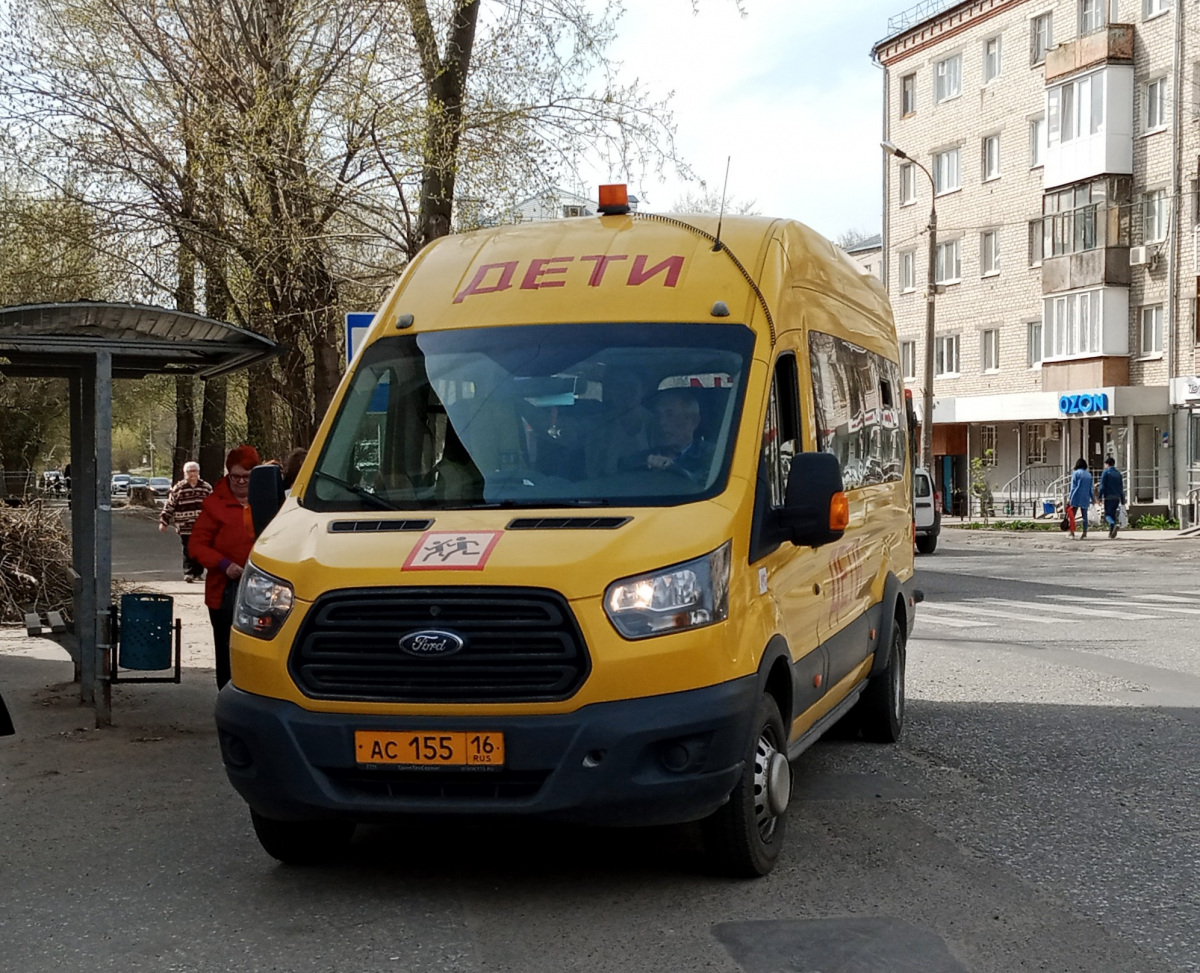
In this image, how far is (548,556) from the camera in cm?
535

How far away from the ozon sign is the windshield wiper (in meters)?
38.2

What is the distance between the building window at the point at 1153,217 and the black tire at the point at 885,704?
35484 mm

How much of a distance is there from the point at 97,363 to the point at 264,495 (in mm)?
3648

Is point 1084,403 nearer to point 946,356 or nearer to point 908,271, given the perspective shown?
point 946,356

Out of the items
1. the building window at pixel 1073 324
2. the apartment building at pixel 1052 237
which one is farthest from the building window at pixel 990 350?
the building window at pixel 1073 324

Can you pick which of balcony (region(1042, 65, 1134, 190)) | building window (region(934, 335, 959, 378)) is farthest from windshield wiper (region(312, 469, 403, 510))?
building window (region(934, 335, 959, 378))

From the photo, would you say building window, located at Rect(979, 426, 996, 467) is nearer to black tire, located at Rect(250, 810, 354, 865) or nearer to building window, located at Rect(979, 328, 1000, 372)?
building window, located at Rect(979, 328, 1000, 372)

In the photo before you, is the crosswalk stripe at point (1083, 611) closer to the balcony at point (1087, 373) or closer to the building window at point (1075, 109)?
the balcony at point (1087, 373)

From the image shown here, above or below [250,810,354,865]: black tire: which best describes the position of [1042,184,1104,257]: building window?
above

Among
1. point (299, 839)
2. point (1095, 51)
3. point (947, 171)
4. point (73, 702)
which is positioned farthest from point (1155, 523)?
point (299, 839)

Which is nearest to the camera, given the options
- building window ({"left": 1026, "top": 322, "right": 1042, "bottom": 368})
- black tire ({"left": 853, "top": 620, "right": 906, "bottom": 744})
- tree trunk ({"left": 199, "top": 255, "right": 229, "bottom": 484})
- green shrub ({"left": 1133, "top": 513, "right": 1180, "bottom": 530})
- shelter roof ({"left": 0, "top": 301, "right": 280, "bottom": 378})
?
black tire ({"left": 853, "top": 620, "right": 906, "bottom": 744})

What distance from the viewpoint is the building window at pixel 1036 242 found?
152 ft

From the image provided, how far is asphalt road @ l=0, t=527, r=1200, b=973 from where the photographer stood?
5027 millimetres

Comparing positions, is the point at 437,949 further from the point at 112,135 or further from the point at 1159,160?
Result: the point at 1159,160
